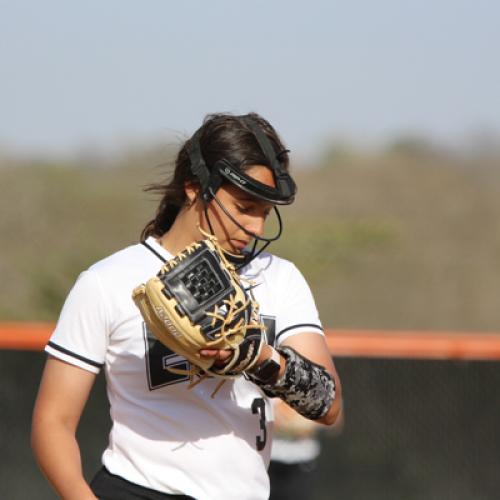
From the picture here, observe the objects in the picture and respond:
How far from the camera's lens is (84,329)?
8.41 feet

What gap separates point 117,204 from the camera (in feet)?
62.7

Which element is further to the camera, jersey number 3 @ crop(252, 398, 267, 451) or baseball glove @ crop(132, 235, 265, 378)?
jersey number 3 @ crop(252, 398, 267, 451)

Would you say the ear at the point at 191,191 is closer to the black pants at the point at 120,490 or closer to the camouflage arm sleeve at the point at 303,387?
the camouflage arm sleeve at the point at 303,387

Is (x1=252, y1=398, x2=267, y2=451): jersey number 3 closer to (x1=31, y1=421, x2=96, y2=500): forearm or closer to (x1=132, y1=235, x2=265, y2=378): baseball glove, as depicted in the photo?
(x1=132, y1=235, x2=265, y2=378): baseball glove

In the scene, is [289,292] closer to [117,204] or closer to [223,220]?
[223,220]

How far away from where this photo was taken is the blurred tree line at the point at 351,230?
1630 centimetres

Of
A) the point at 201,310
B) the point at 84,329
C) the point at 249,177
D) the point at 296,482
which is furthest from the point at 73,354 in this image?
the point at 296,482

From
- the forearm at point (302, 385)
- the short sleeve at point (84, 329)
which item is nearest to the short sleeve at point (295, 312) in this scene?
the forearm at point (302, 385)

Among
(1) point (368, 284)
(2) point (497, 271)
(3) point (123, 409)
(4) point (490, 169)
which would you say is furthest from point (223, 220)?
(4) point (490, 169)

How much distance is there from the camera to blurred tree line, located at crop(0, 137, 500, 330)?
1630 centimetres

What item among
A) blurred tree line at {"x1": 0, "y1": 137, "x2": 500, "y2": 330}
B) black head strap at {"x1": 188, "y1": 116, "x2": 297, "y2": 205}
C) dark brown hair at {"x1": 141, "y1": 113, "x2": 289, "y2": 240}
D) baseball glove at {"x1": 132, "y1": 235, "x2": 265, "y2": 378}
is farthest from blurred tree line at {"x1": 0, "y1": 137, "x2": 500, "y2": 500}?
baseball glove at {"x1": 132, "y1": 235, "x2": 265, "y2": 378}

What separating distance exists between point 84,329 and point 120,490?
1.42 feet

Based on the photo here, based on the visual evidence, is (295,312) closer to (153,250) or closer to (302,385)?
(302,385)

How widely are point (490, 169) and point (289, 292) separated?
20846 mm
